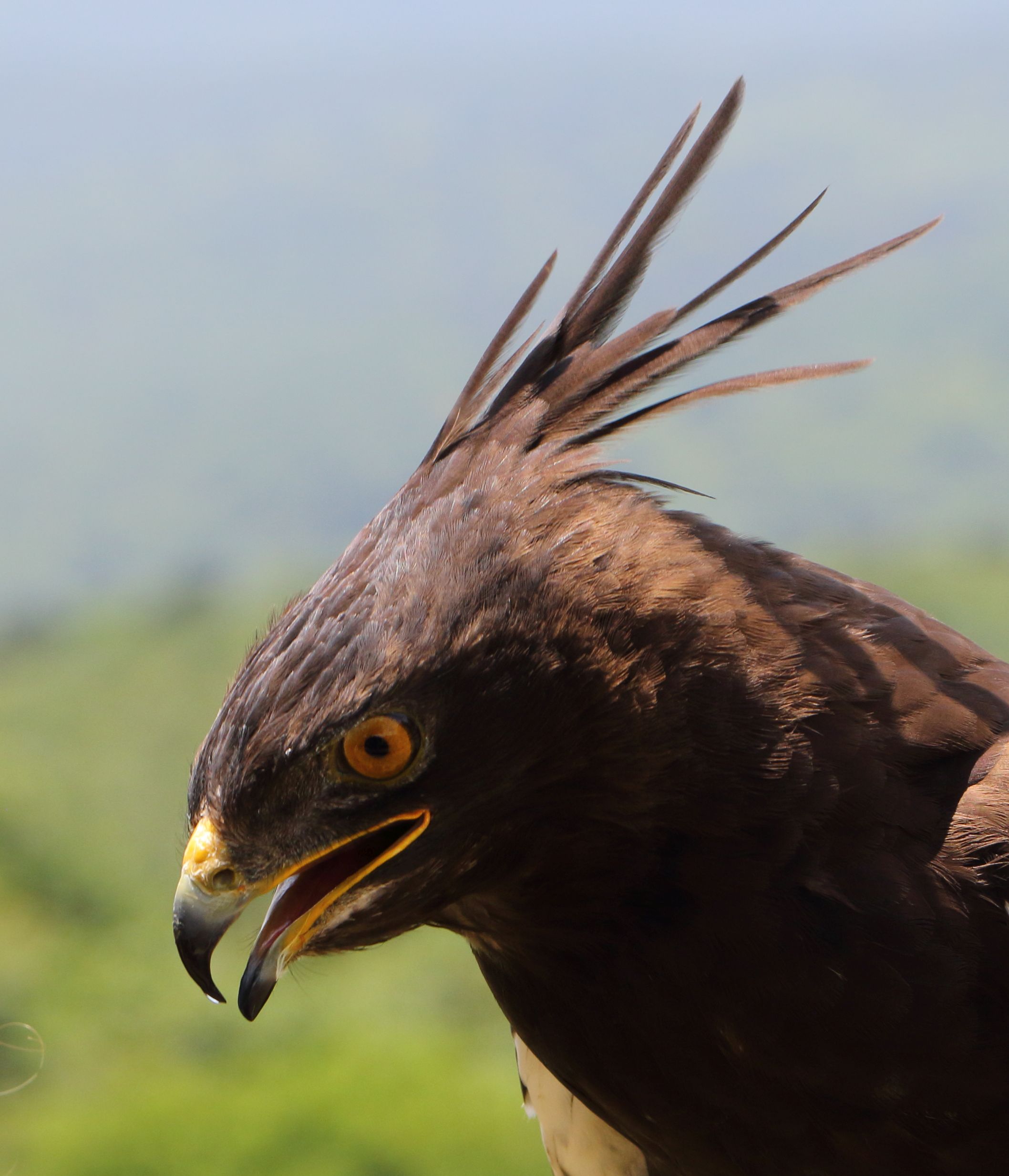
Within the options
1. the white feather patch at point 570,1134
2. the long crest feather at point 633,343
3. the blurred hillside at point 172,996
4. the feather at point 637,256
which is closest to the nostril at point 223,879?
the long crest feather at point 633,343

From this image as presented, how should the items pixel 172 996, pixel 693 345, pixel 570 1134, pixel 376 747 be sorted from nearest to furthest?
1. pixel 376 747
2. pixel 693 345
3. pixel 570 1134
4. pixel 172 996

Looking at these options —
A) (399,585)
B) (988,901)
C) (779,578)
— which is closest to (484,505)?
(399,585)

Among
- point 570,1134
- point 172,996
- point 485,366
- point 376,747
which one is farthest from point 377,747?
point 172,996

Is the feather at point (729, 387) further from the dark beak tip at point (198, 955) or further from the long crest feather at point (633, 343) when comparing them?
the dark beak tip at point (198, 955)

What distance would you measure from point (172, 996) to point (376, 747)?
4.36 metres

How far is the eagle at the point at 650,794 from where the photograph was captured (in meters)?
1.12

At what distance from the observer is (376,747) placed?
1.11m

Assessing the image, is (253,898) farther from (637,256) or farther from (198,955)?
(637,256)

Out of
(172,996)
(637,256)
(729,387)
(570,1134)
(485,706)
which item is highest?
(637,256)

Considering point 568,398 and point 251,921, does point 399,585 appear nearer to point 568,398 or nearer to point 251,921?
point 568,398

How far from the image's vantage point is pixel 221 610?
666 centimetres

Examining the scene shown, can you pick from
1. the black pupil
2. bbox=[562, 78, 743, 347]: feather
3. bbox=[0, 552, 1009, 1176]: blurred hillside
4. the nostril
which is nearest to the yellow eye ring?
the black pupil

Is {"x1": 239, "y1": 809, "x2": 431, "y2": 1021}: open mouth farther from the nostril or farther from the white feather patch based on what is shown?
the white feather patch

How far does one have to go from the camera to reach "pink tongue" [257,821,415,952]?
115 centimetres
